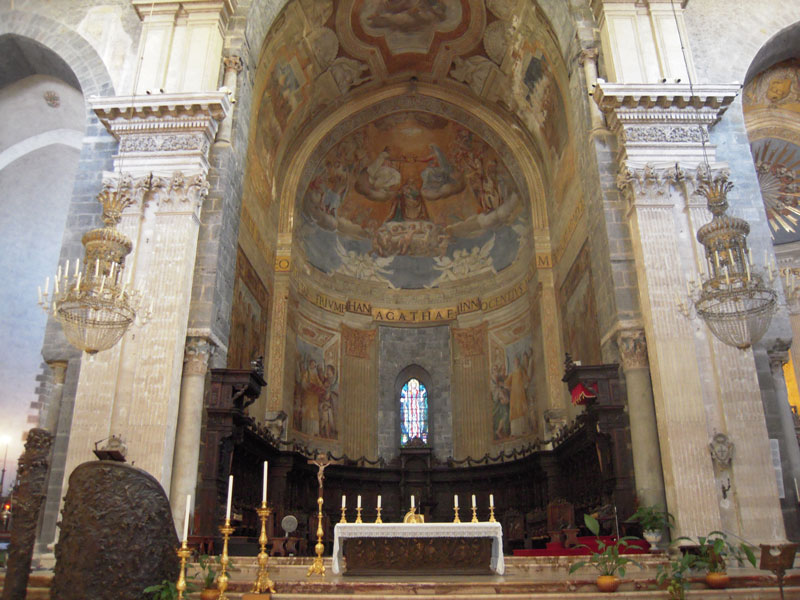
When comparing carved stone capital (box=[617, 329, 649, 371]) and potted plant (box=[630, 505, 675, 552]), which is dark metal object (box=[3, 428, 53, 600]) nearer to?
potted plant (box=[630, 505, 675, 552])

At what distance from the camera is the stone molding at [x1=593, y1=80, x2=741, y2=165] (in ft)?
40.9

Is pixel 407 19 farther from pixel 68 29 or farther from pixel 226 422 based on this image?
pixel 226 422

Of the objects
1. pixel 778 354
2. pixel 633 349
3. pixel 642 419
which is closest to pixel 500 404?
pixel 633 349

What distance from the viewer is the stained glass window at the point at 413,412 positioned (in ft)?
73.5

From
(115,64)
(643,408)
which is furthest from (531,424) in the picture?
(115,64)

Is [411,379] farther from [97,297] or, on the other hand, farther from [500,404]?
[97,297]

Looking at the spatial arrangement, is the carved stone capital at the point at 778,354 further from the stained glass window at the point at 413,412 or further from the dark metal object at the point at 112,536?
the stained glass window at the point at 413,412

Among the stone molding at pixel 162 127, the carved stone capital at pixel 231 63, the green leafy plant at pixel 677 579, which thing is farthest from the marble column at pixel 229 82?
the green leafy plant at pixel 677 579

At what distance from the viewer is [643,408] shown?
37.1ft

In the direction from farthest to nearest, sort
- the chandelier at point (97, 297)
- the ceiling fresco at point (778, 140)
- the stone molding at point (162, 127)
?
the ceiling fresco at point (778, 140) < the stone molding at point (162, 127) < the chandelier at point (97, 297)

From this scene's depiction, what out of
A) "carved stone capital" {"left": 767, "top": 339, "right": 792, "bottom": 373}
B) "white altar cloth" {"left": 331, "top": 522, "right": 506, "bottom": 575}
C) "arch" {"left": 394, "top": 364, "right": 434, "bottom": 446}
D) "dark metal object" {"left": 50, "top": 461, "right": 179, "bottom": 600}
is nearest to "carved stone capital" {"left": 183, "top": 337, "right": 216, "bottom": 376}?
"white altar cloth" {"left": 331, "top": 522, "right": 506, "bottom": 575}

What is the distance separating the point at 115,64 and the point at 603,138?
9.99m

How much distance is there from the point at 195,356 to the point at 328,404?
10.1m

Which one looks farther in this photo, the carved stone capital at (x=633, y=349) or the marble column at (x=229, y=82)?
the marble column at (x=229, y=82)
